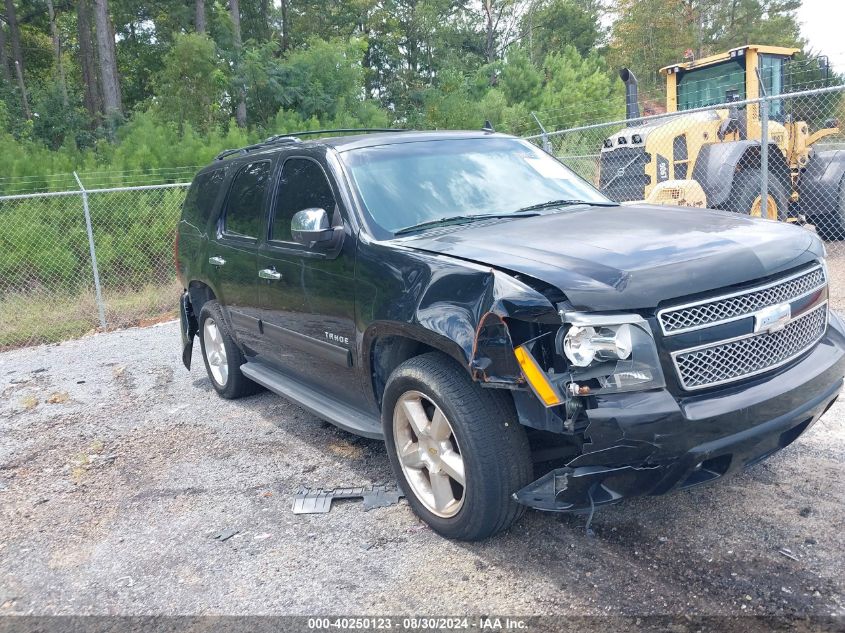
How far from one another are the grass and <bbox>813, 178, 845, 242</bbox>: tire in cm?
1021

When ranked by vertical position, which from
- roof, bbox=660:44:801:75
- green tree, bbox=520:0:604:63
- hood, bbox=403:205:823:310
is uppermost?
green tree, bbox=520:0:604:63

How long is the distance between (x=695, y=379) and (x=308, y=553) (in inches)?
77.6

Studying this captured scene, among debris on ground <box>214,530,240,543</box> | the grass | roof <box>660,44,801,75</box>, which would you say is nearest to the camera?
debris on ground <box>214,530,240,543</box>

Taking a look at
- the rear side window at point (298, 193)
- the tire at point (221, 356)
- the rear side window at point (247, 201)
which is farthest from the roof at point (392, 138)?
the tire at point (221, 356)

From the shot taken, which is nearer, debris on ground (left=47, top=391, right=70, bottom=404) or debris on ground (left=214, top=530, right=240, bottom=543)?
debris on ground (left=214, top=530, right=240, bottom=543)

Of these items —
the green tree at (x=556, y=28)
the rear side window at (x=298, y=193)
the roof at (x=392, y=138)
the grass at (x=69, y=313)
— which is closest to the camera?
the rear side window at (x=298, y=193)

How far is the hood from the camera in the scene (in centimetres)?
279

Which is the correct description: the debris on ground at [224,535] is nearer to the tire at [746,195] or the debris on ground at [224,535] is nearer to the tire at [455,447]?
the tire at [455,447]

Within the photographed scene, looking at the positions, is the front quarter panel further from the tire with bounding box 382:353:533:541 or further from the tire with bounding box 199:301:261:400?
the tire with bounding box 199:301:261:400

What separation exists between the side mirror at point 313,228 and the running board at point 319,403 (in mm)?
982

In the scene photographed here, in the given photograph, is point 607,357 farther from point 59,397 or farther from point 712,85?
point 712,85

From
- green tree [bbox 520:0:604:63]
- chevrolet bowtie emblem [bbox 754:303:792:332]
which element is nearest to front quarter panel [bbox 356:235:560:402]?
chevrolet bowtie emblem [bbox 754:303:792:332]

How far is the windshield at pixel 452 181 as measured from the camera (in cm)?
403

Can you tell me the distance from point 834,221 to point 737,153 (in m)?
2.82
